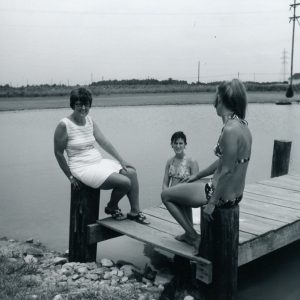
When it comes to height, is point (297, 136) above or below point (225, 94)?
below

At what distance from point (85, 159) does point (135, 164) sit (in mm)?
8363

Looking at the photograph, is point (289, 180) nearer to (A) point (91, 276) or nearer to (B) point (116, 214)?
(B) point (116, 214)

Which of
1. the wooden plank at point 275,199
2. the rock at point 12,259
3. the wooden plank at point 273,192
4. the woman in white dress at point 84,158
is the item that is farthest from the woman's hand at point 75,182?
the wooden plank at point 273,192

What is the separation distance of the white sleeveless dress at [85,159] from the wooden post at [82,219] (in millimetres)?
188

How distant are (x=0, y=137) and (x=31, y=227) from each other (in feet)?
39.0

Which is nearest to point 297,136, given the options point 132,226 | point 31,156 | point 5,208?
point 31,156

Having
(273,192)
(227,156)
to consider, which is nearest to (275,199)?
(273,192)

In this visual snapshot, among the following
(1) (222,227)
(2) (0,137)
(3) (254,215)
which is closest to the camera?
(1) (222,227)

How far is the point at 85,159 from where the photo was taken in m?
5.43

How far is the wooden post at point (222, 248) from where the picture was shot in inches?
168

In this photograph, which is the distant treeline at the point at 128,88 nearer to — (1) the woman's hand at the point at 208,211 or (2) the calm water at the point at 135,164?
(2) the calm water at the point at 135,164

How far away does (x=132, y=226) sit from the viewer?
5.57 meters

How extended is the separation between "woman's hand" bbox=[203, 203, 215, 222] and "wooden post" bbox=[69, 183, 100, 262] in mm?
1727

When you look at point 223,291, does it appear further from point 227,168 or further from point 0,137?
point 0,137
